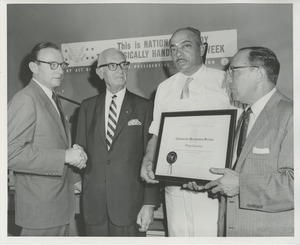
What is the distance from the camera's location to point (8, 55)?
227cm

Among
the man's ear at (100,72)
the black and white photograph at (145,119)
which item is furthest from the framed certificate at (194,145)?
the man's ear at (100,72)

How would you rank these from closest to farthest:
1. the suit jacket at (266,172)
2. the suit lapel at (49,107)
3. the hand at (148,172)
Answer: the suit jacket at (266,172) → the hand at (148,172) → the suit lapel at (49,107)

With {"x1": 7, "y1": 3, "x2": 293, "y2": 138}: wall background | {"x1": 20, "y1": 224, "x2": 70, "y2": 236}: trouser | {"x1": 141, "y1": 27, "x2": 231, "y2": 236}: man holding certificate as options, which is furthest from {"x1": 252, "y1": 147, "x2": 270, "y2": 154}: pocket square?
{"x1": 20, "y1": 224, "x2": 70, "y2": 236}: trouser

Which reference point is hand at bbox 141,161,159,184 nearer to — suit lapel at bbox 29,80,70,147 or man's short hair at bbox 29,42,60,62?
suit lapel at bbox 29,80,70,147

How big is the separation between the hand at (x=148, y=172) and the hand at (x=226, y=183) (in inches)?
13.5

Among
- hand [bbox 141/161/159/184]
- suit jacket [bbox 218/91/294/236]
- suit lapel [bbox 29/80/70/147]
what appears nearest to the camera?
suit jacket [bbox 218/91/294/236]

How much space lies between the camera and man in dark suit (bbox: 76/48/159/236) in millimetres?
2170

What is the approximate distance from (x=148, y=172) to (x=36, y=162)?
678 millimetres

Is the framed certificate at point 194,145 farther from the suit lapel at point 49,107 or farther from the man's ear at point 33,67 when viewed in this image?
the man's ear at point 33,67

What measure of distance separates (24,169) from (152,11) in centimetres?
127

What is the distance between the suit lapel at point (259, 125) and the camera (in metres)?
1.88

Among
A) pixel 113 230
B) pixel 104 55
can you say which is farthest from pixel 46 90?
pixel 113 230
